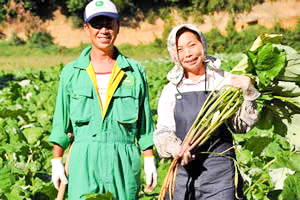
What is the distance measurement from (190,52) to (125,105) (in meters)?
0.42

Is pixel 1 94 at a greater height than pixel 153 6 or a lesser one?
lesser

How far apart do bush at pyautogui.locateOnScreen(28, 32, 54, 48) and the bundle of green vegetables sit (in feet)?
122

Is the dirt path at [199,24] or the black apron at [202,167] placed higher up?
the dirt path at [199,24]

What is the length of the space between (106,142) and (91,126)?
0.11 meters

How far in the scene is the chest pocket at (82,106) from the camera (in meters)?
2.74

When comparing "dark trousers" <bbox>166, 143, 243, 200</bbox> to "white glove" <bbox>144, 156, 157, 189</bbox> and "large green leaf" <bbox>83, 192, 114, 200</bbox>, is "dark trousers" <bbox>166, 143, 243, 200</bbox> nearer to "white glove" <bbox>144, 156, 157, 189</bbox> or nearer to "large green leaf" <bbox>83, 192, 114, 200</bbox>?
"white glove" <bbox>144, 156, 157, 189</bbox>

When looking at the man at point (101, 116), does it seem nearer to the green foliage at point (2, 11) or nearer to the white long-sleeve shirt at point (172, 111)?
the white long-sleeve shirt at point (172, 111)

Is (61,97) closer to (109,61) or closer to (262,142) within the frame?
(109,61)

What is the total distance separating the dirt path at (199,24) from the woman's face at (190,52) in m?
37.5

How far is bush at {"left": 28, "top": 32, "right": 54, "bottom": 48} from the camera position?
3915 centimetres

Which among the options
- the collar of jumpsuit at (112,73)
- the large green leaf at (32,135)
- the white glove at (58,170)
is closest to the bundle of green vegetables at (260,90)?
the collar of jumpsuit at (112,73)

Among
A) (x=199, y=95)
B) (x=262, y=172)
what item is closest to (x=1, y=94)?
(x=262, y=172)

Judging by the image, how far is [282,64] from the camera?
2414 millimetres

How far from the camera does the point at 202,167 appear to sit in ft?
8.69
